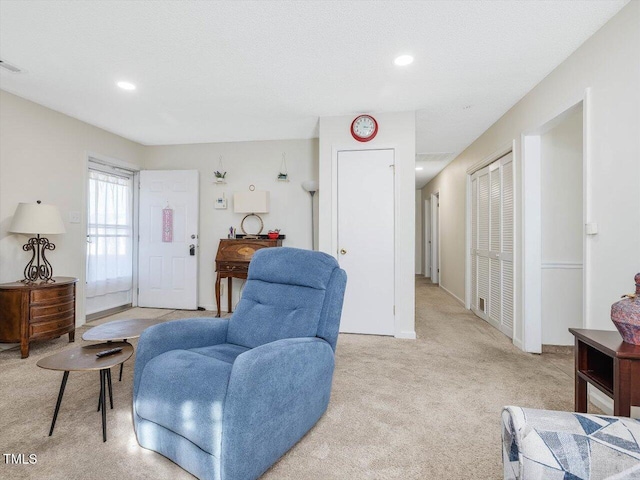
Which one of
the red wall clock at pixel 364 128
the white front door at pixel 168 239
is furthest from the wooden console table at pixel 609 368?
the white front door at pixel 168 239

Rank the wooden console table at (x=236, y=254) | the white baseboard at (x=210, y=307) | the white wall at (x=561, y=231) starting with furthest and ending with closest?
the white baseboard at (x=210, y=307) < the wooden console table at (x=236, y=254) < the white wall at (x=561, y=231)

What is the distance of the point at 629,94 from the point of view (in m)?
1.86

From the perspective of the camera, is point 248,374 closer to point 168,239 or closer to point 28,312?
Answer: point 28,312

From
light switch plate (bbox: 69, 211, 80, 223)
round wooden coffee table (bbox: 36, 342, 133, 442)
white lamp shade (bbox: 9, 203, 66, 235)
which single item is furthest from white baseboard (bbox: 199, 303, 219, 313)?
round wooden coffee table (bbox: 36, 342, 133, 442)

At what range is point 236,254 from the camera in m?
4.27

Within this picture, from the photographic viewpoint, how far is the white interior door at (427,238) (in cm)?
869

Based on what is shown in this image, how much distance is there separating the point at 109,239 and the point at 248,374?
4186 mm

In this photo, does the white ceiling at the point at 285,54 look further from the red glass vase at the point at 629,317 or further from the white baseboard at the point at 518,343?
the white baseboard at the point at 518,343

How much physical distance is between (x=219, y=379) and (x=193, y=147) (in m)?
4.31

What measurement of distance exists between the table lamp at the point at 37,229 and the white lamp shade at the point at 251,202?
1.92 m

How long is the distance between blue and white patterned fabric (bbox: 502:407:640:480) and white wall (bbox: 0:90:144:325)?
13.6 feet

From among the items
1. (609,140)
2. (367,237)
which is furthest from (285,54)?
(609,140)

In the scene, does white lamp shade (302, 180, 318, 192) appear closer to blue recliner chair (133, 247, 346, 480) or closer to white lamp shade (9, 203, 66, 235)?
blue recliner chair (133, 247, 346, 480)

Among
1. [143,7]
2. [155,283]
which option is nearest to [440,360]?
[143,7]
